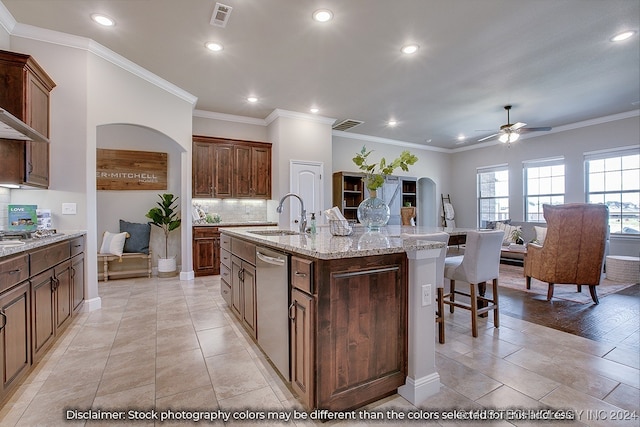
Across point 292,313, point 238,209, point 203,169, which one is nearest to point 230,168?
point 203,169

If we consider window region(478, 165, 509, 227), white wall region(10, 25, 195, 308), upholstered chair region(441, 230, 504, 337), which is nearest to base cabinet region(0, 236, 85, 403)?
white wall region(10, 25, 195, 308)

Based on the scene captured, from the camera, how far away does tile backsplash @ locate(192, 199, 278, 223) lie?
5.99 m

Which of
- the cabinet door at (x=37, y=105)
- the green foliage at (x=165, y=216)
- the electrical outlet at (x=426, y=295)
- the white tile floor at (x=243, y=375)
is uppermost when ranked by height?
the cabinet door at (x=37, y=105)

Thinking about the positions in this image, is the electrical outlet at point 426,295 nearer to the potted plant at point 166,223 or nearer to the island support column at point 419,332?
the island support column at point 419,332

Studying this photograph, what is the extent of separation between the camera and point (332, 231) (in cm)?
243

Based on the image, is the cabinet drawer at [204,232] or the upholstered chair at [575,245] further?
the cabinet drawer at [204,232]

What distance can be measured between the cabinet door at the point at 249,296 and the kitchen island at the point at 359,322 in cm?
61

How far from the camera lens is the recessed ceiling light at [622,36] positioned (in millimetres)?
3242

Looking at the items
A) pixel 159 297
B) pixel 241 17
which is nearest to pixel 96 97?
pixel 241 17

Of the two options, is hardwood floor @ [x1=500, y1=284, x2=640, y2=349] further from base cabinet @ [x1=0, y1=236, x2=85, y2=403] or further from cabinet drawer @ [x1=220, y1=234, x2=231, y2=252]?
base cabinet @ [x1=0, y1=236, x2=85, y2=403]

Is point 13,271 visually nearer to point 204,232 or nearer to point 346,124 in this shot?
point 204,232

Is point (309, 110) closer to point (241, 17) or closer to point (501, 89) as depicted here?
point (241, 17)

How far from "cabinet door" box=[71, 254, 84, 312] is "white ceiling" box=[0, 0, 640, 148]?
7.90ft

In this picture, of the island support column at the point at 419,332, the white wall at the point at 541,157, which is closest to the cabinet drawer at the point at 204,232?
the island support column at the point at 419,332
